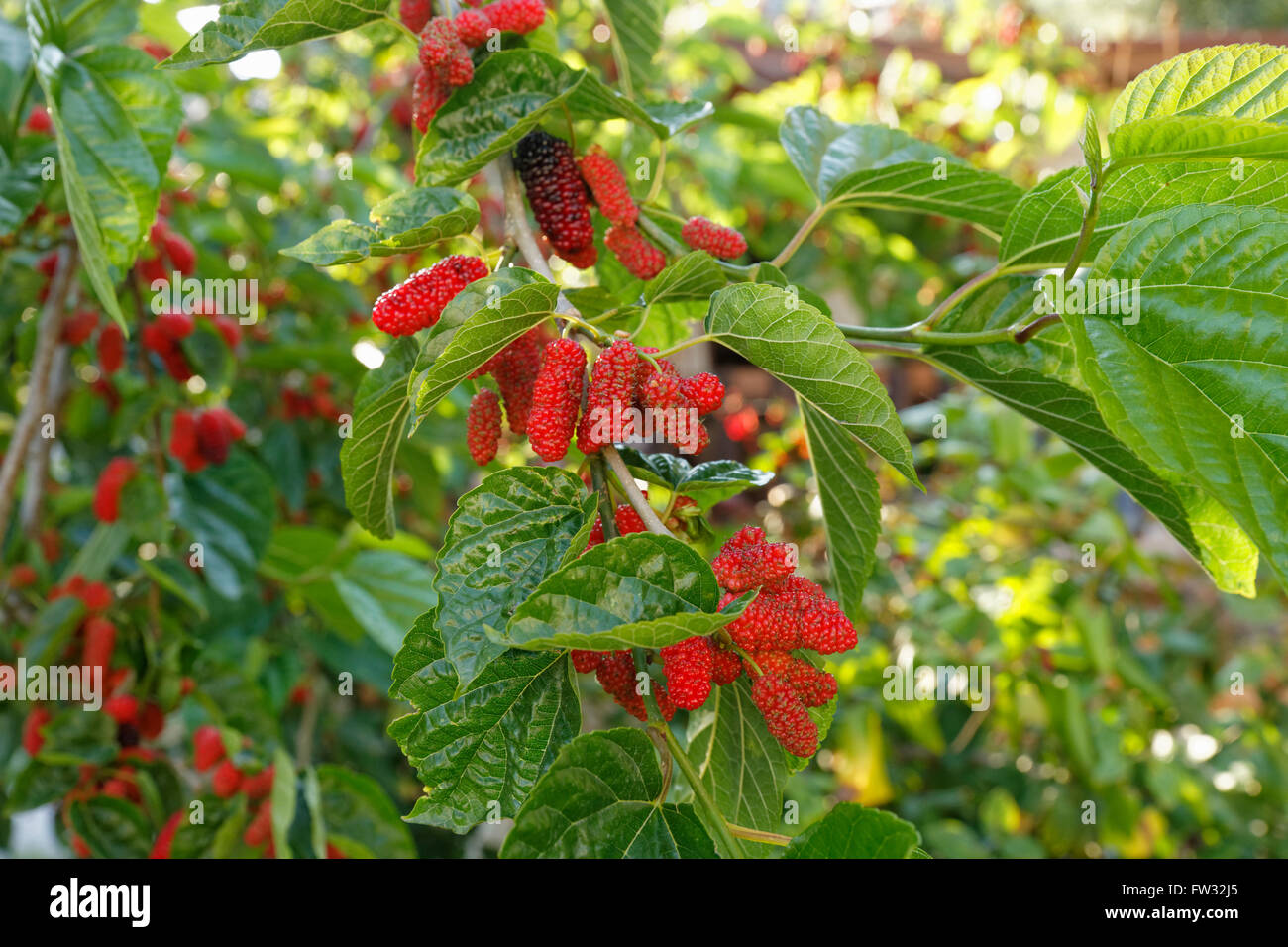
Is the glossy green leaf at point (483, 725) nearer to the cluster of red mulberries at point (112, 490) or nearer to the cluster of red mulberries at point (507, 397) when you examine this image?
the cluster of red mulberries at point (507, 397)

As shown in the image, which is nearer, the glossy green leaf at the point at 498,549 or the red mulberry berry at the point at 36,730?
the glossy green leaf at the point at 498,549

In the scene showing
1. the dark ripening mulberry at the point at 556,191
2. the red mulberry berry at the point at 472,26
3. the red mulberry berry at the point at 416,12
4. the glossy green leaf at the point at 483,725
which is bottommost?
the glossy green leaf at the point at 483,725

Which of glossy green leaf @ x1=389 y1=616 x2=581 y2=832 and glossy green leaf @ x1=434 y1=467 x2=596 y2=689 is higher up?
glossy green leaf @ x1=434 y1=467 x2=596 y2=689

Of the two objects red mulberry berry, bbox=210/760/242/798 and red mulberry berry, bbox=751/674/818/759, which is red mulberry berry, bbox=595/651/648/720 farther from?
red mulberry berry, bbox=210/760/242/798

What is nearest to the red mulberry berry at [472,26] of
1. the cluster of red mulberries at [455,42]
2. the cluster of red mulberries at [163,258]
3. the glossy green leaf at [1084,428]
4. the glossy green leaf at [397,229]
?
the cluster of red mulberries at [455,42]

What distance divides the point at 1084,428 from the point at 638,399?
0.93 feet

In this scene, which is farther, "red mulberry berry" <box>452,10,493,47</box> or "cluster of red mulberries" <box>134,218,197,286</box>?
"cluster of red mulberries" <box>134,218,197,286</box>

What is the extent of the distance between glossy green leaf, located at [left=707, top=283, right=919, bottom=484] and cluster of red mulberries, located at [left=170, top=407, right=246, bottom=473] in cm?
88

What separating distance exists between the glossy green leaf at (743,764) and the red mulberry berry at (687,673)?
86mm

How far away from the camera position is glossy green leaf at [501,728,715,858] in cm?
42

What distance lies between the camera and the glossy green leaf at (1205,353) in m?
0.45

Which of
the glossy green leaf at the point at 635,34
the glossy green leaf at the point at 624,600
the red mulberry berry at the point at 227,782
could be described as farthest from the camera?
the red mulberry berry at the point at 227,782

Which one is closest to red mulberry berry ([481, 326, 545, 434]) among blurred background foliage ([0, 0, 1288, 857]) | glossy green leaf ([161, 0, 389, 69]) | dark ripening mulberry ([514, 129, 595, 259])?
dark ripening mulberry ([514, 129, 595, 259])
